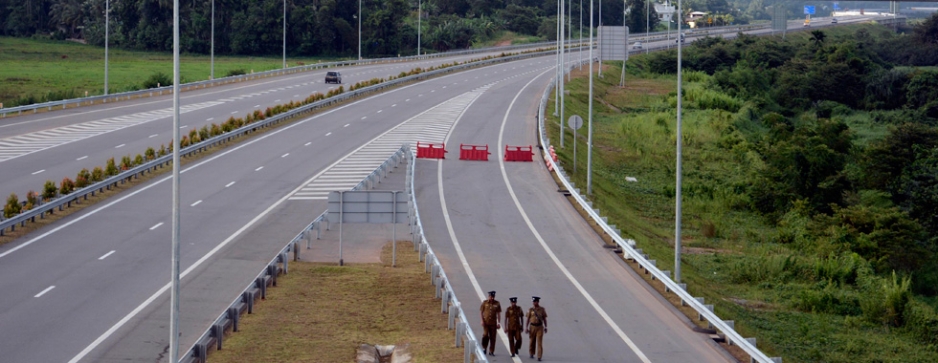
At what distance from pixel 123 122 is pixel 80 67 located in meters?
57.8

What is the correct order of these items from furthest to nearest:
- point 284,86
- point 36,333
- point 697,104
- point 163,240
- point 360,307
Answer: point 697,104
point 284,86
point 163,240
point 360,307
point 36,333

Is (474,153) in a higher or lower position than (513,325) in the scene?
higher

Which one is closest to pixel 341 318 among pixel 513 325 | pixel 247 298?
pixel 247 298

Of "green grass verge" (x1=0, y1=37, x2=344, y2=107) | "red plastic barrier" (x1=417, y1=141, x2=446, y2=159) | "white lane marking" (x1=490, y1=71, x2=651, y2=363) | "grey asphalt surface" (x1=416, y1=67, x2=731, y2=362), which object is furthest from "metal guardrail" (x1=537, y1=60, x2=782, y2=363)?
"green grass verge" (x1=0, y1=37, x2=344, y2=107)

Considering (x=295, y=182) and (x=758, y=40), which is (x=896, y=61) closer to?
(x=758, y=40)

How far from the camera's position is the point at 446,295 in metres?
25.5

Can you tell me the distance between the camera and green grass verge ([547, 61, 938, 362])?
29922 mm

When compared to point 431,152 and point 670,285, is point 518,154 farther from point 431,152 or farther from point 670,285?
point 670,285

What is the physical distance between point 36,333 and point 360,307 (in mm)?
7399

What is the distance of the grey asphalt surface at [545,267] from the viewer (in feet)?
75.4

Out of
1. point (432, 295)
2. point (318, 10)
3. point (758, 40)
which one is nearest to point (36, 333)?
point (432, 295)

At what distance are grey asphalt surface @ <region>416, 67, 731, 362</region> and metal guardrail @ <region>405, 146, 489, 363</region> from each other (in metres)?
0.55

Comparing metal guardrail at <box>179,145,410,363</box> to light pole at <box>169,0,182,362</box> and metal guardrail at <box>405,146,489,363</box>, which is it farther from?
metal guardrail at <box>405,146,489,363</box>

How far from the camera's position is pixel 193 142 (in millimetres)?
52812
